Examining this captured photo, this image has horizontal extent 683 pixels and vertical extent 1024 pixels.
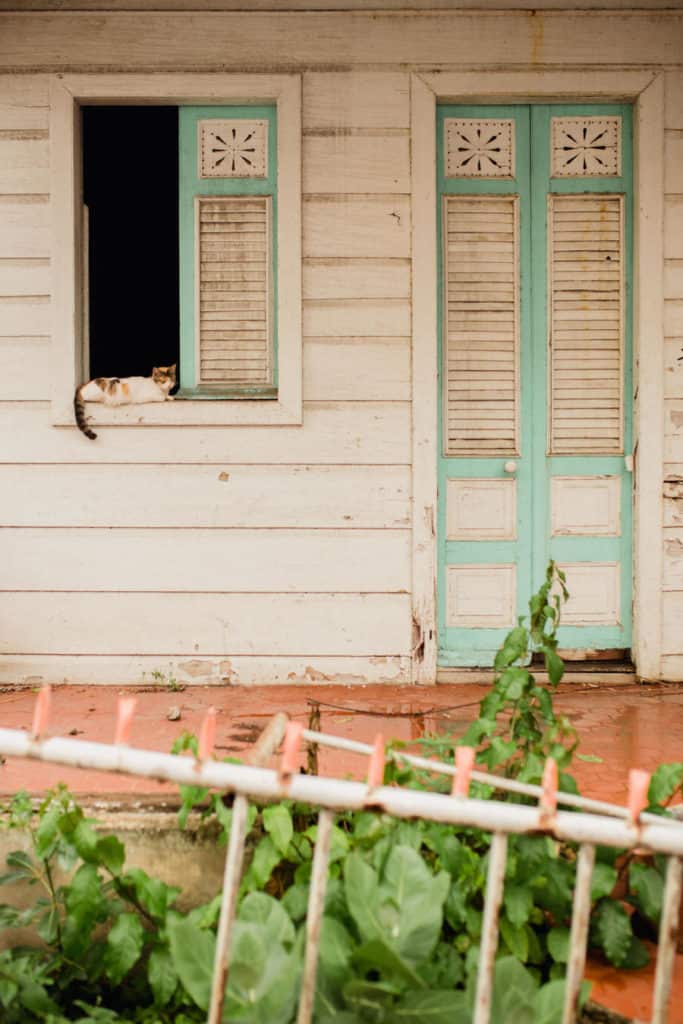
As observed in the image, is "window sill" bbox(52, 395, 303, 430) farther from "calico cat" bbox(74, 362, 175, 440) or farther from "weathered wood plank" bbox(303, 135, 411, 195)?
"weathered wood plank" bbox(303, 135, 411, 195)

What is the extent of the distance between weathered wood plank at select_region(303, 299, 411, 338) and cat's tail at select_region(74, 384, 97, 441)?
3.60 ft

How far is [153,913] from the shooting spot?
2.02 metres

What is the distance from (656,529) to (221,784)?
310cm

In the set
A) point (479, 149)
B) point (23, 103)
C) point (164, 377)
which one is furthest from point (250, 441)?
point (23, 103)

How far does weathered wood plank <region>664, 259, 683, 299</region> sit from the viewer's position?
390 cm

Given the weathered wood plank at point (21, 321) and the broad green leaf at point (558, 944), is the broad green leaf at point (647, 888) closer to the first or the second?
the broad green leaf at point (558, 944)

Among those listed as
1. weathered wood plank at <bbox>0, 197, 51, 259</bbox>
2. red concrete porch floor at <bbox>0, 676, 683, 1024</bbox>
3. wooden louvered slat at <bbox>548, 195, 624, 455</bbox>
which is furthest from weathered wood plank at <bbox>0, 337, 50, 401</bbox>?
wooden louvered slat at <bbox>548, 195, 624, 455</bbox>

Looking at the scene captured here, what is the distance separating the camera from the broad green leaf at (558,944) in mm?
1932

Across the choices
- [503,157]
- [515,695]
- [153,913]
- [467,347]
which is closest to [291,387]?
[467,347]

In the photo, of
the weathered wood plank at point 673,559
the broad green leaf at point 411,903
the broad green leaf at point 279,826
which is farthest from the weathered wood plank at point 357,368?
the broad green leaf at point 411,903

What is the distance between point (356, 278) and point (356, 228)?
0.23 metres

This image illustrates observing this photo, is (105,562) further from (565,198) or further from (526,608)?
(565,198)

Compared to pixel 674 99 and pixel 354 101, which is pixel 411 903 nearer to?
pixel 354 101

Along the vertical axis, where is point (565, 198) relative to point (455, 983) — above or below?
above
